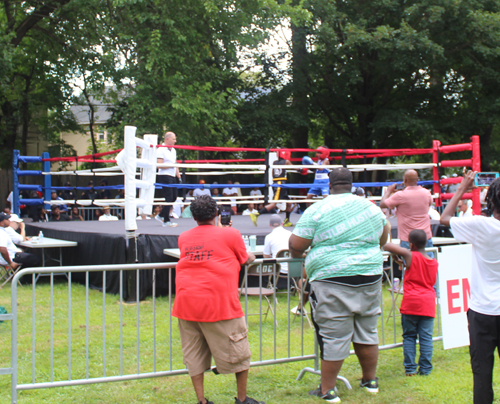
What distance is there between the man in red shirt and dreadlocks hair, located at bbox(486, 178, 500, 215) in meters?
1.52

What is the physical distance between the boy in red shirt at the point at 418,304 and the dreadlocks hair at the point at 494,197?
1.35 meters

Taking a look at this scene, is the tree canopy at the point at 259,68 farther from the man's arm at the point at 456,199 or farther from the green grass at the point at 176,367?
the man's arm at the point at 456,199

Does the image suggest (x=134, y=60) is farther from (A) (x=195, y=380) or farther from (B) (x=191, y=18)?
(A) (x=195, y=380)

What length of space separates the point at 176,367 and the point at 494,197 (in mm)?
3006

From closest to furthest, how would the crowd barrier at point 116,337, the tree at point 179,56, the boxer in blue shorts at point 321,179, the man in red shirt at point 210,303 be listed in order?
the man in red shirt at point 210,303
the crowd barrier at point 116,337
the boxer in blue shorts at point 321,179
the tree at point 179,56

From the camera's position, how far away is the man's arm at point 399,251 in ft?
12.9

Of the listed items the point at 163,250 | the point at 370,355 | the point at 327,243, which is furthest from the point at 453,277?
the point at 163,250

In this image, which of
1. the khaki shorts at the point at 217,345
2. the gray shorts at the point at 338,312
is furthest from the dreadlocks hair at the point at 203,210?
the gray shorts at the point at 338,312

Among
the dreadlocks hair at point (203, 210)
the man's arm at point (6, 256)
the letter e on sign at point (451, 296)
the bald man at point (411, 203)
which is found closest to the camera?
the dreadlocks hair at point (203, 210)

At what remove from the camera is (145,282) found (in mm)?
7246

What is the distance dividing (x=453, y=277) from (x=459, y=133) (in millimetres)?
16884

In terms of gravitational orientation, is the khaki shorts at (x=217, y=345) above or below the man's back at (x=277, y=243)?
below

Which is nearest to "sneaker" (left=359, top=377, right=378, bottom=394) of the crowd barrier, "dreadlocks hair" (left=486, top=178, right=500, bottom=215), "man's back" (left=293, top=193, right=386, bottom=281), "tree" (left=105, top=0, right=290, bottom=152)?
the crowd barrier

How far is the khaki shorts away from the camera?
126 inches
